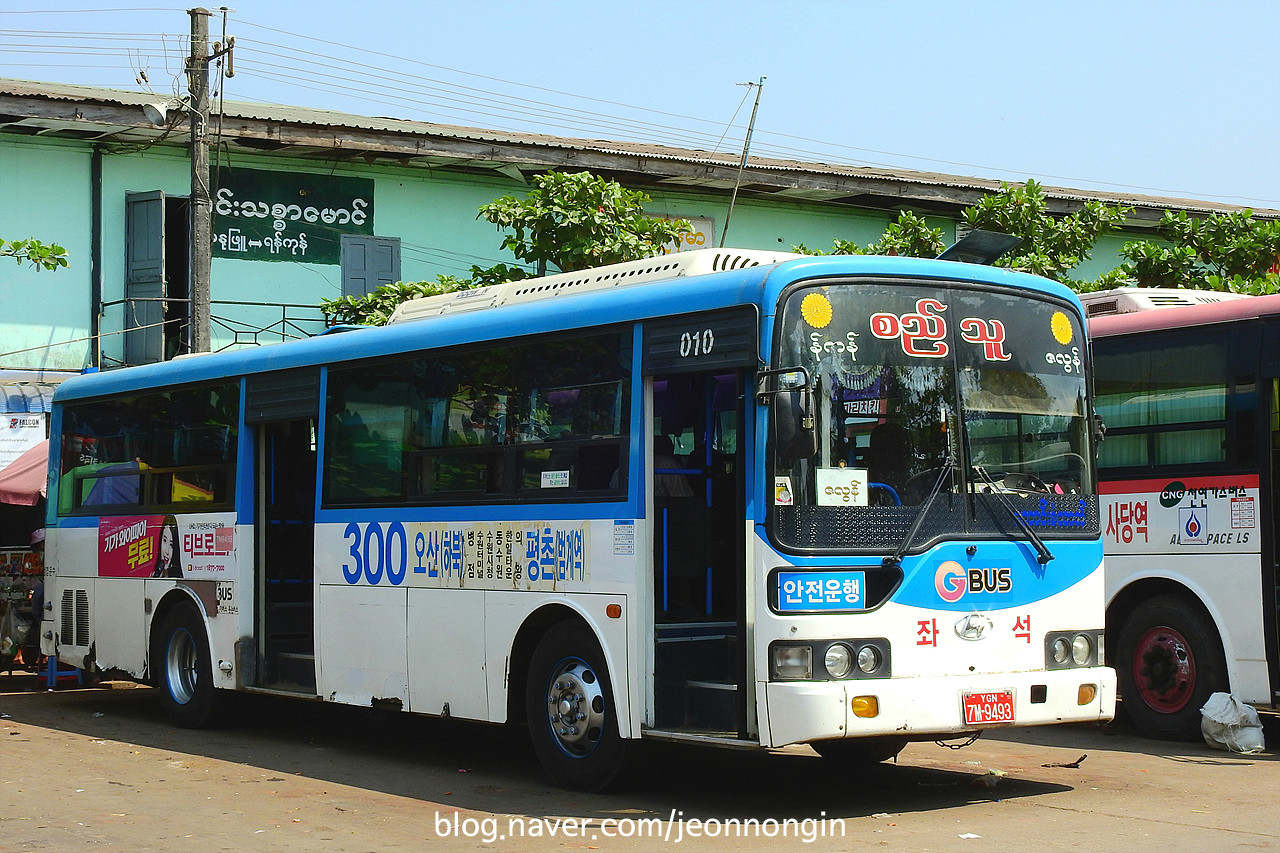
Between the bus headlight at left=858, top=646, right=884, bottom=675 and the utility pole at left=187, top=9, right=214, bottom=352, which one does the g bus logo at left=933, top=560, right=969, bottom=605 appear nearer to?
the bus headlight at left=858, top=646, right=884, bottom=675

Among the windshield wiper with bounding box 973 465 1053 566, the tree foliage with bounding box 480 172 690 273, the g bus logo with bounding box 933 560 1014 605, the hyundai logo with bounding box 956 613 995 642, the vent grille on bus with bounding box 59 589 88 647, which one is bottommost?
the vent grille on bus with bounding box 59 589 88 647

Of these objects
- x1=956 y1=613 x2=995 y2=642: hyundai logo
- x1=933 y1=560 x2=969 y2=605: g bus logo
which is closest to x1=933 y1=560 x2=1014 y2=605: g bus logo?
x1=933 y1=560 x2=969 y2=605: g bus logo

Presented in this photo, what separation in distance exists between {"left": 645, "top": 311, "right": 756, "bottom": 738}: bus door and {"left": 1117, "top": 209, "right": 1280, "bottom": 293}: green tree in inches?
563

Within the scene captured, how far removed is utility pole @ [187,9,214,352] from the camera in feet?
64.5

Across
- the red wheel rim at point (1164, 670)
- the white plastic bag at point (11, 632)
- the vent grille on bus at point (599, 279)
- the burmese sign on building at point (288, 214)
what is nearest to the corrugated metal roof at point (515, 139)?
the burmese sign on building at point (288, 214)

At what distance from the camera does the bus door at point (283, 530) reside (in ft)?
39.0

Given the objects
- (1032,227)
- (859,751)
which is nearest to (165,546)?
(859,751)

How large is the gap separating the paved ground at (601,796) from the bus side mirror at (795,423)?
6.20 feet

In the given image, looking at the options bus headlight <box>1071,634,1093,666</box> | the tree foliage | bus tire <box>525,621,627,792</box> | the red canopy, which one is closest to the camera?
bus headlight <box>1071,634,1093,666</box>

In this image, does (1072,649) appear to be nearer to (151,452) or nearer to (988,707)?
(988,707)

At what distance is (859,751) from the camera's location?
10023 millimetres

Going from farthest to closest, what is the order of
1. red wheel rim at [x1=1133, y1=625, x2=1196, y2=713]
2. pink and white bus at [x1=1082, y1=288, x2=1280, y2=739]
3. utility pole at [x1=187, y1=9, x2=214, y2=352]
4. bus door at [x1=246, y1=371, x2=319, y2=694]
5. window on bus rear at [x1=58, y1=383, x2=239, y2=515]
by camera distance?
1. utility pole at [x1=187, y1=9, x2=214, y2=352]
2. window on bus rear at [x1=58, y1=383, x2=239, y2=515]
3. bus door at [x1=246, y1=371, x2=319, y2=694]
4. red wheel rim at [x1=1133, y1=625, x2=1196, y2=713]
5. pink and white bus at [x1=1082, y1=288, x2=1280, y2=739]

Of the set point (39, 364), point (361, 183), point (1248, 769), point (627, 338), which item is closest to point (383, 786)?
point (627, 338)

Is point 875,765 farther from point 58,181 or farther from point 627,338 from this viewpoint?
point 58,181
